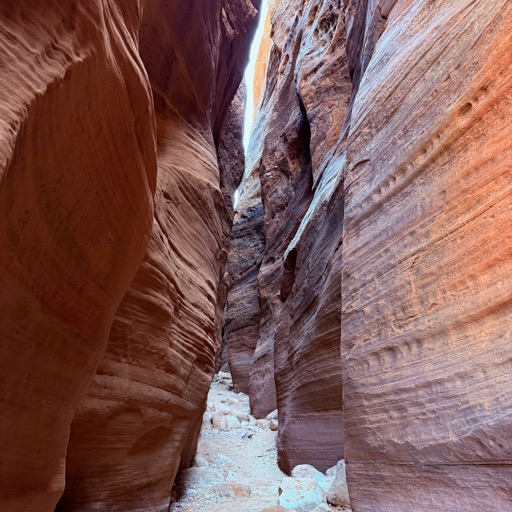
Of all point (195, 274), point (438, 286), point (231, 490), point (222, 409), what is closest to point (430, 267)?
point (438, 286)

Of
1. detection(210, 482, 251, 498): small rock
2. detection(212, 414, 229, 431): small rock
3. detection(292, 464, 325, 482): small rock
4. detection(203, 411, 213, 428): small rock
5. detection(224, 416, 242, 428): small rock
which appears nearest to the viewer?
detection(210, 482, 251, 498): small rock

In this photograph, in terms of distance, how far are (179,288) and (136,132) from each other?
7.63ft

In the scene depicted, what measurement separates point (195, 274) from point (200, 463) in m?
3.31

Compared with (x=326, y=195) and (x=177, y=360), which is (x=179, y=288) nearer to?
(x=177, y=360)

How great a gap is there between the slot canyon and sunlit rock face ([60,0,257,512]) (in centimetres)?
2

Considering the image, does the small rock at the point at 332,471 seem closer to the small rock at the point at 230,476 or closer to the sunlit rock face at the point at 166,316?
the small rock at the point at 230,476

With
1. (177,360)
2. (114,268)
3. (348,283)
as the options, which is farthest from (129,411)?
(348,283)

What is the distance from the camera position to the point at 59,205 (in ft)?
7.11

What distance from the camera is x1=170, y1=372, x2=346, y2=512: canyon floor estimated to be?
200 inches

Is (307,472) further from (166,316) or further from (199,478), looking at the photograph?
(166,316)

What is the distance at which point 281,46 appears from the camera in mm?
16578

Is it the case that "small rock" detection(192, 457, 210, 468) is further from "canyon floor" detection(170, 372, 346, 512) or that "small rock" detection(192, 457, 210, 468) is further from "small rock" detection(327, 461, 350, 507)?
"small rock" detection(327, 461, 350, 507)

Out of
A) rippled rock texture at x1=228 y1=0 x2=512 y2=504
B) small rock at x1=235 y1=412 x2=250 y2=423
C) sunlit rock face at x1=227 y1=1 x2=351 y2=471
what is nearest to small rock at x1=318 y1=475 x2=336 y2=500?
sunlit rock face at x1=227 y1=1 x2=351 y2=471

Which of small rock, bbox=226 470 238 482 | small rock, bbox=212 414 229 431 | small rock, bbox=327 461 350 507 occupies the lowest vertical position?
small rock, bbox=327 461 350 507
